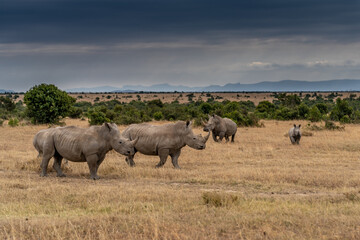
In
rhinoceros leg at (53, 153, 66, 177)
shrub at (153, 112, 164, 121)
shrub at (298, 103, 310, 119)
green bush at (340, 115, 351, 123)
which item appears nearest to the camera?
rhinoceros leg at (53, 153, 66, 177)

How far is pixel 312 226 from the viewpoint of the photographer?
7.29 metres

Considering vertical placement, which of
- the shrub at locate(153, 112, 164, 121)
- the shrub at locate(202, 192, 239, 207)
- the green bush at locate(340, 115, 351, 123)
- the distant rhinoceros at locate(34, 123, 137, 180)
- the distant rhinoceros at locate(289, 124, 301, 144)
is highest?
the distant rhinoceros at locate(34, 123, 137, 180)

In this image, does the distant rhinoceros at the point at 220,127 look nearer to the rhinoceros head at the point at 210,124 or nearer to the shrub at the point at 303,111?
the rhinoceros head at the point at 210,124

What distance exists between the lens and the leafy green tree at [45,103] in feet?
115

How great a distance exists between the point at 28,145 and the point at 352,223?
18.3 m

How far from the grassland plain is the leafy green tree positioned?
Answer: 18379 millimetres

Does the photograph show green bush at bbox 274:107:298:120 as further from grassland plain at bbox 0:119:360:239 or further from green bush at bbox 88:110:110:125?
grassland plain at bbox 0:119:360:239

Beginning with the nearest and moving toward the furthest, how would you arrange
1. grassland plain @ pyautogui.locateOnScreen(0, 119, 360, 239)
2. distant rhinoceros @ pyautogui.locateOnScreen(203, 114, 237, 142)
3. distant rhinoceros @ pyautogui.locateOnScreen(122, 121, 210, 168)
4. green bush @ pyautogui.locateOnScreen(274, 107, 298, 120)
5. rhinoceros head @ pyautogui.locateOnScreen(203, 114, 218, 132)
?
grassland plain @ pyautogui.locateOnScreen(0, 119, 360, 239) < distant rhinoceros @ pyautogui.locateOnScreen(122, 121, 210, 168) < rhinoceros head @ pyautogui.locateOnScreen(203, 114, 218, 132) < distant rhinoceros @ pyautogui.locateOnScreen(203, 114, 237, 142) < green bush @ pyautogui.locateOnScreen(274, 107, 298, 120)

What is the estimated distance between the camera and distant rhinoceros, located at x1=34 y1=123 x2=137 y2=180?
12.9m

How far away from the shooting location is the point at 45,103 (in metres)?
35.1

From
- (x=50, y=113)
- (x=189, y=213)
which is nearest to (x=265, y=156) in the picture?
(x=189, y=213)

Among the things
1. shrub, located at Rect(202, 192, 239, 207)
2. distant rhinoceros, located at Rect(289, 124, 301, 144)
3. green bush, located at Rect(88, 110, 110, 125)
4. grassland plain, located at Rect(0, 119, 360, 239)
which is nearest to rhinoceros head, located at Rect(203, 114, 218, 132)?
distant rhinoceros, located at Rect(289, 124, 301, 144)

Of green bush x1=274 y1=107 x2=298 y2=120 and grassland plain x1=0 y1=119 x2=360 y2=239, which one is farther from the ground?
grassland plain x1=0 y1=119 x2=360 y2=239

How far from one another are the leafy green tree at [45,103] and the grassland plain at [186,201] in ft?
60.3
